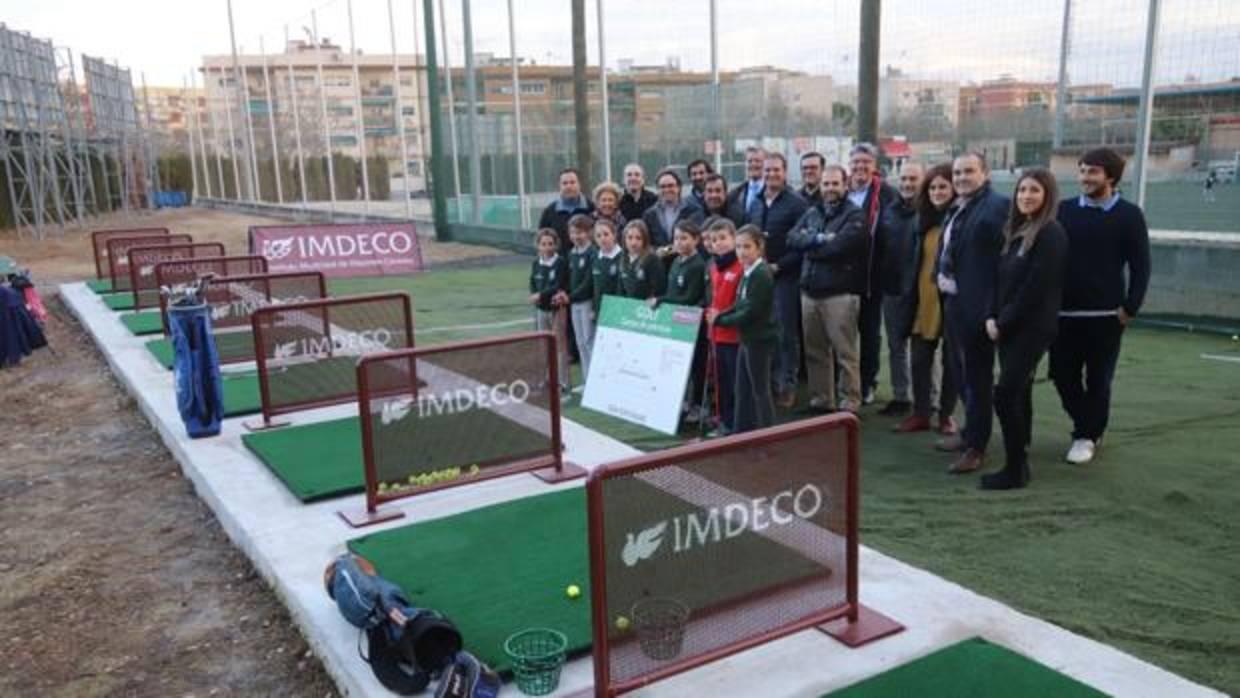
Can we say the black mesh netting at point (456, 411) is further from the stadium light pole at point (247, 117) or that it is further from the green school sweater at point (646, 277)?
the stadium light pole at point (247, 117)

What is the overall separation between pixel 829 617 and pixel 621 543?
1.14 metres

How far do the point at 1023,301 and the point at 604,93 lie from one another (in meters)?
13.1

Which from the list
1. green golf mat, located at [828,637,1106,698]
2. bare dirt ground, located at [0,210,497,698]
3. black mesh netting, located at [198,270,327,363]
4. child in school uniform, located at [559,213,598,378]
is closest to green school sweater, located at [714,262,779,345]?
child in school uniform, located at [559,213,598,378]

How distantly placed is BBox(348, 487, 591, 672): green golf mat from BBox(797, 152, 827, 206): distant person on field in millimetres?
2992

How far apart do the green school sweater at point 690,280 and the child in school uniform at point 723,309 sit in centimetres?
13

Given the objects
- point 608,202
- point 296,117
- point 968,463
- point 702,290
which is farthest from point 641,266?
point 296,117

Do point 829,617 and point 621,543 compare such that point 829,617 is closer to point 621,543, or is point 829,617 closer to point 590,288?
point 621,543

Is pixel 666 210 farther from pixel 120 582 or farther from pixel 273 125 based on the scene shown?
pixel 273 125

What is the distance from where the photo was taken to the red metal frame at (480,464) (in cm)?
548

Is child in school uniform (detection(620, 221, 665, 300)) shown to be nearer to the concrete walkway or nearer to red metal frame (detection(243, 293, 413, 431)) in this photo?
the concrete walkway

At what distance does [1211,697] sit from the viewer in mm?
3410

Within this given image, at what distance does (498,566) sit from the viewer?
15.6 feet

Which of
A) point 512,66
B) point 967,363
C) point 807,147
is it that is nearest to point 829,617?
point 967,363

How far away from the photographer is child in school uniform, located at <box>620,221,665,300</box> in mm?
7195
